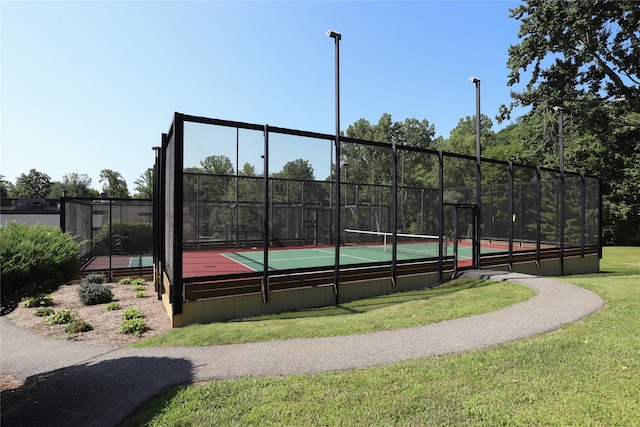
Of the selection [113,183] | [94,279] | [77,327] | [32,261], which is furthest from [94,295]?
[113,183]

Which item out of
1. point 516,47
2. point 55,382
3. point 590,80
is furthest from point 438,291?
point 590,80

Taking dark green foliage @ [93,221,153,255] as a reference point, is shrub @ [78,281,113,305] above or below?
below

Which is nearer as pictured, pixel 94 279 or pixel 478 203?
pixel 94 279

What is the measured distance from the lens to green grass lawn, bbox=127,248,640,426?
3035 mm

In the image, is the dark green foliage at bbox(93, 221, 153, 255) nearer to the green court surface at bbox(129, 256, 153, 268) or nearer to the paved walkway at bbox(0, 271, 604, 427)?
→ the green court surface at bbox(129, 256, 153, 268)

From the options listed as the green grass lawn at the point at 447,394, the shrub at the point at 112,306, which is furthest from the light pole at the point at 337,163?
the shrub at the point at 112,306

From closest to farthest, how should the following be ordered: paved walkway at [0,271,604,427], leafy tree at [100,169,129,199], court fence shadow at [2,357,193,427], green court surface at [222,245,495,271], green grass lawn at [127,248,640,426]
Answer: green grass lawn at [127,248,640,426] → court fence shadow at [2,357,193,427] → paved walkway at [0,271,604,427] → green court surface at [222,245,495,271] → leafy tree at [100,169,129,199]

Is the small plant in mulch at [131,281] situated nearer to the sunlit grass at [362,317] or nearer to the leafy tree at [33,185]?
the sunlit grass at [362,317]

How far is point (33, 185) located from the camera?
A: 3425 inches

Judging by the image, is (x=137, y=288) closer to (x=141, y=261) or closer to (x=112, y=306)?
(x=112, y=306)

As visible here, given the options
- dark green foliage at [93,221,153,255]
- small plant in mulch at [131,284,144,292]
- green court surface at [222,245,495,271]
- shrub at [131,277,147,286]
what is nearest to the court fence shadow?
small plant in mulch at [131,284,144,292]

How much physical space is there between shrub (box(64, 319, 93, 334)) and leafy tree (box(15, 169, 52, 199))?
94.6 meters

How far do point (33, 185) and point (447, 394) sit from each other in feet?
354

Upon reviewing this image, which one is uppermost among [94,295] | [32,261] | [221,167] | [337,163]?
[221,167]
